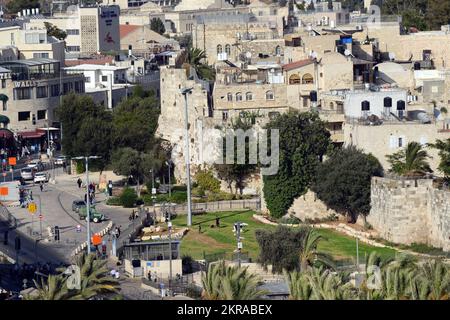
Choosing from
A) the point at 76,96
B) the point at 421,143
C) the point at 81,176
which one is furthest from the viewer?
the point at 76,96

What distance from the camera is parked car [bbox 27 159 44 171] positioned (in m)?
93.6

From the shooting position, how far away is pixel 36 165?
94.4m

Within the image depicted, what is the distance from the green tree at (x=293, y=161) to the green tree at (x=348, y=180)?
822 millimetres

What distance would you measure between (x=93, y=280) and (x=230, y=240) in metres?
17.3

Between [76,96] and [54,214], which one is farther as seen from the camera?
[76,96]

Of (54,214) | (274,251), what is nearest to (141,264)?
(274,251)

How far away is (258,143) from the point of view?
3219 inches

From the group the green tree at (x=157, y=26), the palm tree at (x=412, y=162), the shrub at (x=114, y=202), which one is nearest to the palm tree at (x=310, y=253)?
the palm tree at (x=412, y=162)

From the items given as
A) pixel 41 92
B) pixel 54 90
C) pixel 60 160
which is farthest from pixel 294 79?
pixel 54 90

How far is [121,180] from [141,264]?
22.1 meters

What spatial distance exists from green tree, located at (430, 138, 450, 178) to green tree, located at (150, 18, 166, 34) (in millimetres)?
86349

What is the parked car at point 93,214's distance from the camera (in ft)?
259

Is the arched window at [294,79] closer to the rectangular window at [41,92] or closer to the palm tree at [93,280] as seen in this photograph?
the rectangular window at [41,92]
